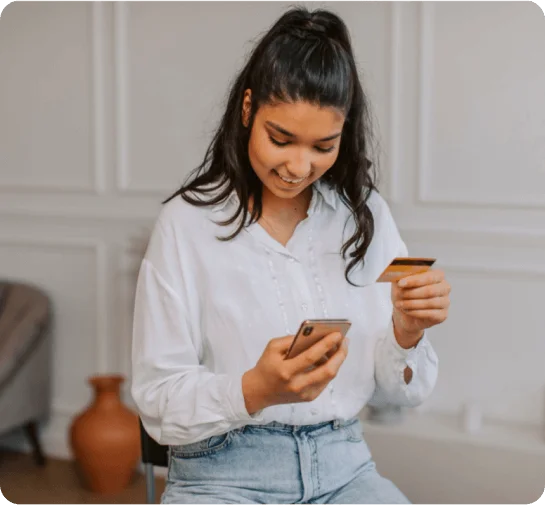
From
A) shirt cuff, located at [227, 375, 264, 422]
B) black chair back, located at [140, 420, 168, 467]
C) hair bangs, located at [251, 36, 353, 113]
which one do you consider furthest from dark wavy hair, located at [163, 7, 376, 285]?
black chair back, located at [140, 420, 168, 467]

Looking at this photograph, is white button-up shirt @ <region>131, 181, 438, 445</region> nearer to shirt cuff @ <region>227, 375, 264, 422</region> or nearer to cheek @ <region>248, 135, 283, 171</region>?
shirt cuff @ <region>227, 375, 264, 422</region>

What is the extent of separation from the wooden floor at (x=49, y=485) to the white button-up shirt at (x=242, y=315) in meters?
1.27

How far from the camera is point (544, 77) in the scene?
1.80m

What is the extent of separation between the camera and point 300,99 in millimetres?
983

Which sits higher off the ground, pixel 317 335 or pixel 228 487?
pixel 317 335

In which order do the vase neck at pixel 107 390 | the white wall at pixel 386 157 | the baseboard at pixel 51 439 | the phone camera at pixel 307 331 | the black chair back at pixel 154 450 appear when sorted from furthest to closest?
the baseboard at pixel 51 439 < the vase neck at pixel 107 390 < the white wall at pixel 386 157 < the black chair back at pixel 154 450 < the phone camera at pixel 307 331

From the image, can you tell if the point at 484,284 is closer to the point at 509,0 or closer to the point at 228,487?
the point at 509,0

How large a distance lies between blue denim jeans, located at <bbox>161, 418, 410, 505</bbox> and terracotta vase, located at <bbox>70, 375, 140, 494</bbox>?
3.75 feet

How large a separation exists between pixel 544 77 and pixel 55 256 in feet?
4.84

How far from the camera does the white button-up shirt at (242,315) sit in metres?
1.04

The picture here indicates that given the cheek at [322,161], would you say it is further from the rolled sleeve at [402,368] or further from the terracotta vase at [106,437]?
the terracotta vase at [106,437]

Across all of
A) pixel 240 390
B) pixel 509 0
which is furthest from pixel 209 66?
pixel 240 390

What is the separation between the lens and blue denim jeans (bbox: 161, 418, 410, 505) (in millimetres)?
1072

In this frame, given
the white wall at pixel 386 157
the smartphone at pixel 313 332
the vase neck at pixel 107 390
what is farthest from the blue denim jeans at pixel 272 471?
the vase neck at pixel 107 390
